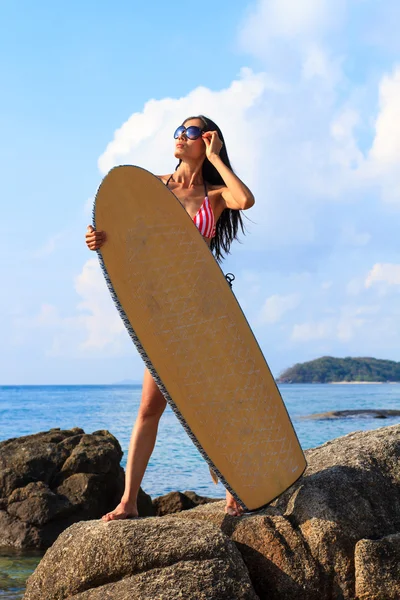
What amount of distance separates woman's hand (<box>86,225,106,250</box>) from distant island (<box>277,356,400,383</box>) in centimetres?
12568

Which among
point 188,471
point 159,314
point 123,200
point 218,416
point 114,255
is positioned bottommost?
point 188,471

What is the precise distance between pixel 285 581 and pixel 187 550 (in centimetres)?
71

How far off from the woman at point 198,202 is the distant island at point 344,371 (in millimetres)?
124906

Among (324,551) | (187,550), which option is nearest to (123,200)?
(187,550)

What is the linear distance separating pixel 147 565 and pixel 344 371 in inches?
4971

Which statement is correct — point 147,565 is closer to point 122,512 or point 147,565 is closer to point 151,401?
point 122,512

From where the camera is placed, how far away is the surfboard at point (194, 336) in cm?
449

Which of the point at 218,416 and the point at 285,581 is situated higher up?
the point at 218,416

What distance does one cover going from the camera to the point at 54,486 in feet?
29.6

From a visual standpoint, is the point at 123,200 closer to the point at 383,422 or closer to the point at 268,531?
the point at 268,531

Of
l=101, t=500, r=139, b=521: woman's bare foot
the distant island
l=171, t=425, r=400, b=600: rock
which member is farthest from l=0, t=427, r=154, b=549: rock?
the distant island

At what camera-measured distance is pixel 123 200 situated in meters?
4.61

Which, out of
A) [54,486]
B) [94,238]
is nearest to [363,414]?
[54,486]

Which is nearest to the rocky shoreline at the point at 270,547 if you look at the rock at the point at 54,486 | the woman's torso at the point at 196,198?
the woman's torso at the point at 196,198
